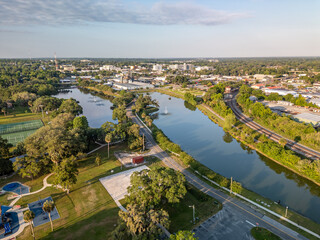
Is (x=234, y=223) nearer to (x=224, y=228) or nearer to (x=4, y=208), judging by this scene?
(x=224, y=228)

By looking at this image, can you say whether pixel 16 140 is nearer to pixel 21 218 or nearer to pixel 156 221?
pixel 21 218

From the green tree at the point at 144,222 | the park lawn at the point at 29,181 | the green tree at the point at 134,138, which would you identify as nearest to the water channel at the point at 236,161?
A: the green tree at the point at 134,138

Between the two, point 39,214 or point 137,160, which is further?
point 137,160

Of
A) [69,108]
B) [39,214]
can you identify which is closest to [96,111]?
[69,108]

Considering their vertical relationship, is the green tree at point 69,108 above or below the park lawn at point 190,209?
above

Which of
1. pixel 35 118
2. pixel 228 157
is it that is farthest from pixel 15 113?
pixel 228 157

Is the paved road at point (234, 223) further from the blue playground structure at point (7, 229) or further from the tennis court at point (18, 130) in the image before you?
the tennis court at point (18, 130)
